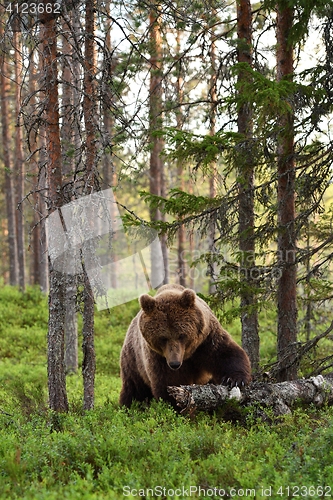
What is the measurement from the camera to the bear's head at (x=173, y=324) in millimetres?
7590

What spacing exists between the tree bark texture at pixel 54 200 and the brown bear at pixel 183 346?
4.00ft

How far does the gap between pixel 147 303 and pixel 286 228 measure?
9.90 ft

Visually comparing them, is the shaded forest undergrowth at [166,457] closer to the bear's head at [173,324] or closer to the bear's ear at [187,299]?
the bear's head at [173,324]

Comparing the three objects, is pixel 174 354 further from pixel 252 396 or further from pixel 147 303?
pixel 252 396

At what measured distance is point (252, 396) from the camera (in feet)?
22.9

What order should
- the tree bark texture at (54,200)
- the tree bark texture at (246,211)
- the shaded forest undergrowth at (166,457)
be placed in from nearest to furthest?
the shaded forest undergrowth at (166,457)
the tree bark texture at (54,200)
the tree bark texture at (246,211)

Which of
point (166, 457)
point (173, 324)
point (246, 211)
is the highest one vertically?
point (246, 211)

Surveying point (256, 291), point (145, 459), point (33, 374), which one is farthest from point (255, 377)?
point (33, 374)

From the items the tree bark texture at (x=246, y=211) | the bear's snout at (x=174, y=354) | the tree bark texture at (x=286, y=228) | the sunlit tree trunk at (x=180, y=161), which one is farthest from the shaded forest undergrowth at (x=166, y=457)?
the sunlit tree trunk at (x=180, y=161)

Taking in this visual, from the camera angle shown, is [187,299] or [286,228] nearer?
[187,299]

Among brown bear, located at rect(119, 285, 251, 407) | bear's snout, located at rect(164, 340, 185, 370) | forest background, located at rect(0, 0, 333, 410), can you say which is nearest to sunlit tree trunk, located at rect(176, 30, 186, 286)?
forest background, located at rect(0, 0, 333, 410)

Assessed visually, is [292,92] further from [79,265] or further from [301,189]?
[79,265]

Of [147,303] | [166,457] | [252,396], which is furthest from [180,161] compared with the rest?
[166,457]

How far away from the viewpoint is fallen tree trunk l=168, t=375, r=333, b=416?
6.74 meters
